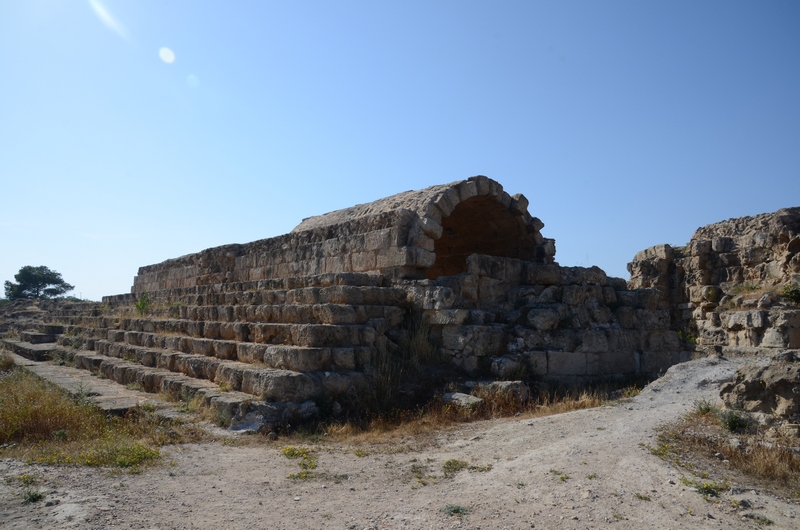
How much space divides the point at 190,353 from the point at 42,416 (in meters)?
3.37

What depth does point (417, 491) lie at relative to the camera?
163 inches

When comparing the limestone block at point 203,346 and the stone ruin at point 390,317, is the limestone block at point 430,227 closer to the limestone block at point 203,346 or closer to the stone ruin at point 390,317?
the stone ruin at point 390,317

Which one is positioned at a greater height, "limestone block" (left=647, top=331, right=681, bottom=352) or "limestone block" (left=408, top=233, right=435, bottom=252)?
"limestone block" (left=408, top=233, right=435, bottom=252)

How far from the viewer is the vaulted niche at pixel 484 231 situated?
11.5 metres

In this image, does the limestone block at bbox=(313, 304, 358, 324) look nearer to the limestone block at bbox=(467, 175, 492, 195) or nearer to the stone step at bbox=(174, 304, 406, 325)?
the stone step at bbox=(174, 304, 406, 325)

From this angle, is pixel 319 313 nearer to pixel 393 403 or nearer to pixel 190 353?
pixel 393 403

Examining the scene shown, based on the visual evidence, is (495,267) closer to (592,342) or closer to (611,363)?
(592,342)

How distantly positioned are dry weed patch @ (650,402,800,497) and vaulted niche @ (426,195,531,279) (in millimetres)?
6061

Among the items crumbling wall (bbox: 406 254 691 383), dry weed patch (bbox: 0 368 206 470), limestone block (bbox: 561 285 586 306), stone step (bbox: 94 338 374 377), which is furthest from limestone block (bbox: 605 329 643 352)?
dry weed patch (bbox: 0 368 206 470)

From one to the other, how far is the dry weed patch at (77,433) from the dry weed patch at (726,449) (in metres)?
4.38

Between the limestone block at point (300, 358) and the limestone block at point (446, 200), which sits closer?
the limestone block at point (300, 358)

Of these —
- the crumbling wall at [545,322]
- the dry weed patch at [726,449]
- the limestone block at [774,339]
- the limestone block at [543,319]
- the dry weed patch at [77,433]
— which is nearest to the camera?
the dry weed patch at [726,449]

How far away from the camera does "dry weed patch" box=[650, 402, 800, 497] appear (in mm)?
3934

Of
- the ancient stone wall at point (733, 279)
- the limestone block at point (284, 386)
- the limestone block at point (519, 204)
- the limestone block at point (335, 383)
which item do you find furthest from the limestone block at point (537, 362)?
the ancient stone wall at point (733, 279)
